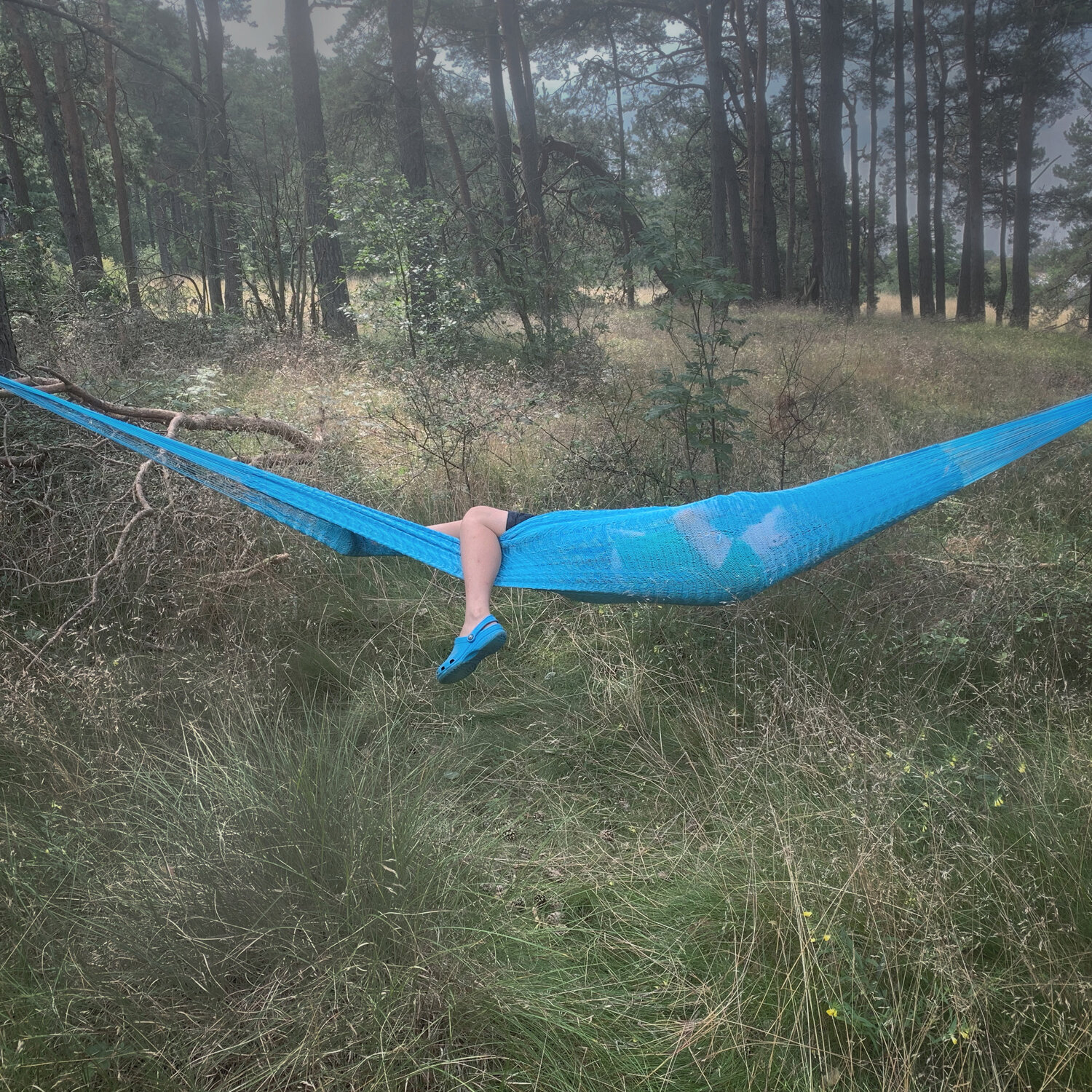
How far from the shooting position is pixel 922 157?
12.8 metres

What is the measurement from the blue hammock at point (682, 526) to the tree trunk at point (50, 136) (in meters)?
6.88

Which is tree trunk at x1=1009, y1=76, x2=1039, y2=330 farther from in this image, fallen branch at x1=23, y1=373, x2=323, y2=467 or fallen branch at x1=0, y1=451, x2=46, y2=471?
fallen branch at x1=0, y1=451, x2=46, y2=471

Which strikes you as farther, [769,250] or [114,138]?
[769,250]

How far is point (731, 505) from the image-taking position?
2.02m

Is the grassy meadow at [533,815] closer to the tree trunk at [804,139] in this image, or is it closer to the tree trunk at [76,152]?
the tree trunk at [76,152]

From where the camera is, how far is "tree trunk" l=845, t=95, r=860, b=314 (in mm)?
13806

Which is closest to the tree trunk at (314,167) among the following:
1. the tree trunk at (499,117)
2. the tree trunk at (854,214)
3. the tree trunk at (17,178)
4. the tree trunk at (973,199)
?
the tree trunk at (499,117)

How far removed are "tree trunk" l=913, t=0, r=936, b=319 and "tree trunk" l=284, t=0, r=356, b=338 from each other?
385 inches

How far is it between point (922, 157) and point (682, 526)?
14.0m

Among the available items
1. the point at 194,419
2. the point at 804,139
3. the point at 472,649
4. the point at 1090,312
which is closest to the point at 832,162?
the point at 804,139

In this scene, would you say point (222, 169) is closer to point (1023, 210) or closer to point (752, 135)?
point (752, 135)

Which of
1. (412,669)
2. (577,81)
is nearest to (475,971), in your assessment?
(412,669)

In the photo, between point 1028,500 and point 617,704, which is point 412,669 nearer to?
point 617,704

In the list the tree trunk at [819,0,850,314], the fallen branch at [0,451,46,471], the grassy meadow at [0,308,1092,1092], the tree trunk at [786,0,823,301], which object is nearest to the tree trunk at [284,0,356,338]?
the fallen branch at [0,451,46,471]
